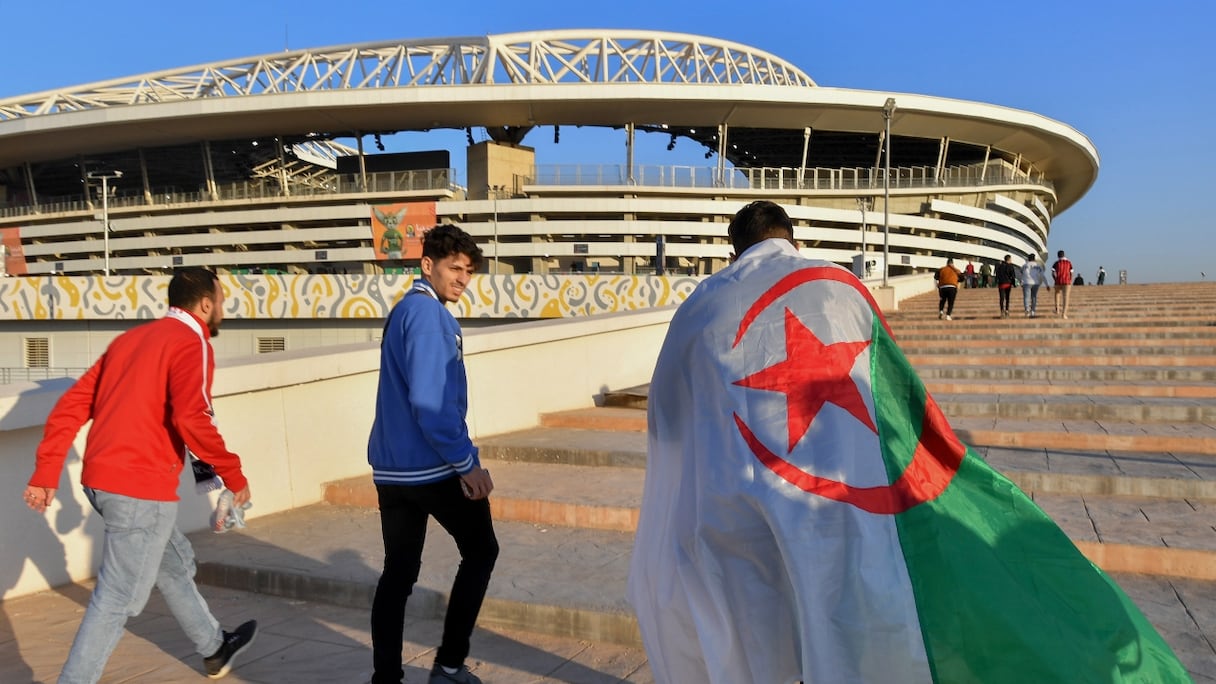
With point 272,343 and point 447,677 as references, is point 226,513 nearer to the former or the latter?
point 447,677

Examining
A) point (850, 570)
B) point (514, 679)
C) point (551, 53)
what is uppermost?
point (551, 53)

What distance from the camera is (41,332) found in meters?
34.6

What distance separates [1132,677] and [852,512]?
807 millimetres

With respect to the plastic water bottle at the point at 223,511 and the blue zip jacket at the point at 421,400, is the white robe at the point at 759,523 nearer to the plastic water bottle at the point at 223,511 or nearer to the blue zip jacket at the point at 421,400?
the blue zip jacket at the point at 421,400

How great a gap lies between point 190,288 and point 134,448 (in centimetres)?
63

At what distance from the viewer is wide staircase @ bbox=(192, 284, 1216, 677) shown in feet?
14.1

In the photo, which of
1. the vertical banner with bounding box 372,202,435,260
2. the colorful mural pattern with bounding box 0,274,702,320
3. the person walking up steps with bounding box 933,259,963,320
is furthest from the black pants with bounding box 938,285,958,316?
the vertical banner with bounding box 372,202,435,260

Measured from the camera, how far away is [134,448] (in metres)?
3.20

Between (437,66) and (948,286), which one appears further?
(437,66)

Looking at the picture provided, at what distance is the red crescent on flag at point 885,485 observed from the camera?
237 cm

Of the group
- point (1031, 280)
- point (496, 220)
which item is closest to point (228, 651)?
point (1031, 280)

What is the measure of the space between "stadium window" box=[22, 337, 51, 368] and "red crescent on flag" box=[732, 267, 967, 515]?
1511 inches

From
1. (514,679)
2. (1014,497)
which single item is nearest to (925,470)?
(1014,497)

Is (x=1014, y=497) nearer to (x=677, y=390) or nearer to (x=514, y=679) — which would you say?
(x=677, y=390)
